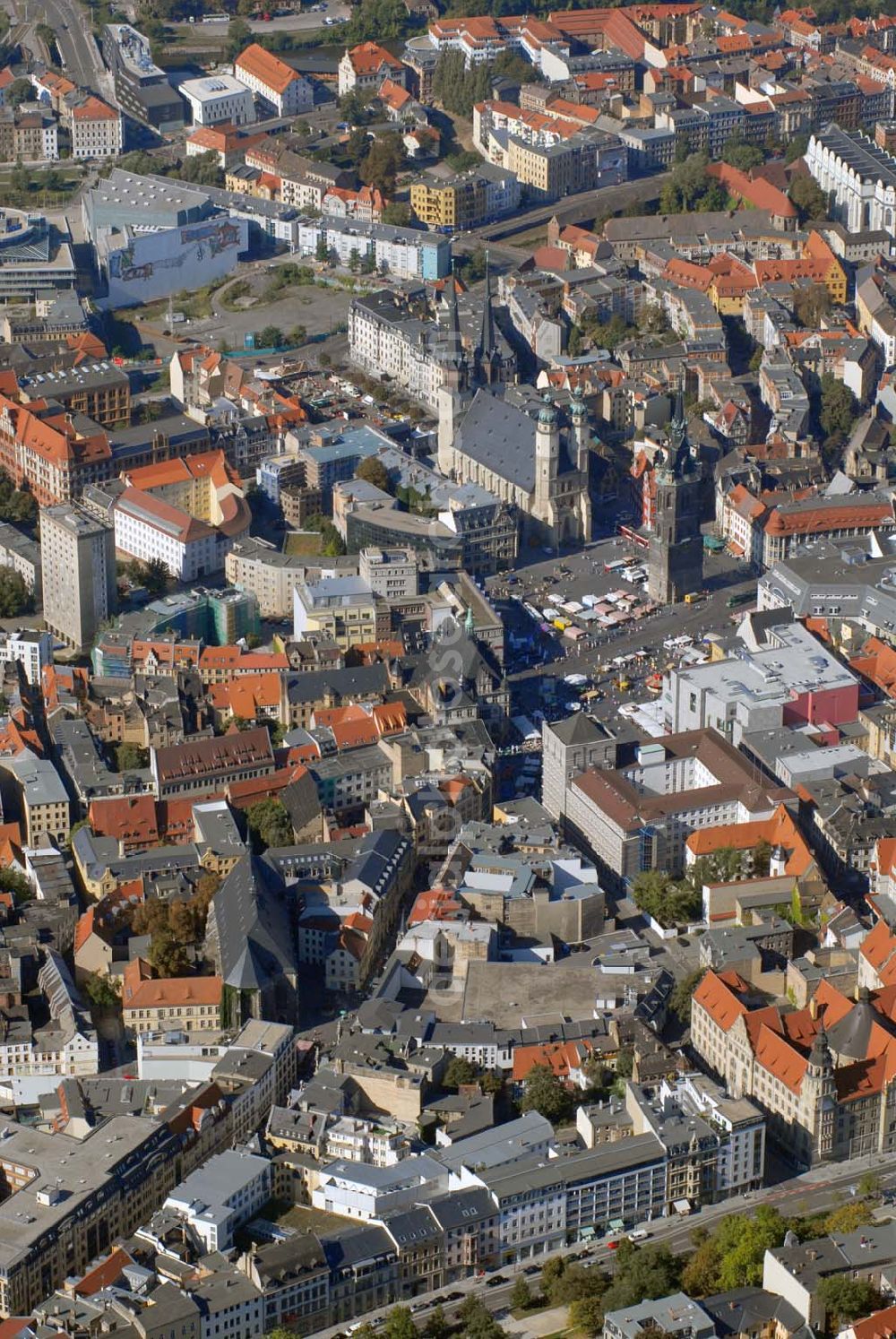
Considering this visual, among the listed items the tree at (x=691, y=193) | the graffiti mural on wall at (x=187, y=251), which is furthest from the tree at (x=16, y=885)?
the tree at (x=691, y=193)

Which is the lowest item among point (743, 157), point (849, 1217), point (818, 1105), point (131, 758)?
point (131, 758)

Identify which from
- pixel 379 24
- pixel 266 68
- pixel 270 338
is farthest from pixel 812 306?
pixel 379 24

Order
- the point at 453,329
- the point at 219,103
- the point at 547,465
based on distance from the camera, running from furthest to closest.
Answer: the point at 219,103 → the point at 453,329 → the point at 547,465

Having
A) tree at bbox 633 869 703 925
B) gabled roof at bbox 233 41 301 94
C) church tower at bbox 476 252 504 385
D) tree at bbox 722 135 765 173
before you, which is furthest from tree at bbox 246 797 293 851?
gabled roof at bbox 233 41 301 94

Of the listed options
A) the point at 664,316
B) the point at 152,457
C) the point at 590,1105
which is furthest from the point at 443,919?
the point at 664,316

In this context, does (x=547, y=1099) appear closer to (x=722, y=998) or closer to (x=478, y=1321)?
(x=722, y=998)

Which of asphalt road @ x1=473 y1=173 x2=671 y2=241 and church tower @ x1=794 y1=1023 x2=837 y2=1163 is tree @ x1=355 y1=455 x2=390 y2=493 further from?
church tower @ x1=794 y1=1023 x2=837 y2=1163

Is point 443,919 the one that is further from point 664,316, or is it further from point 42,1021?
point 664,316
